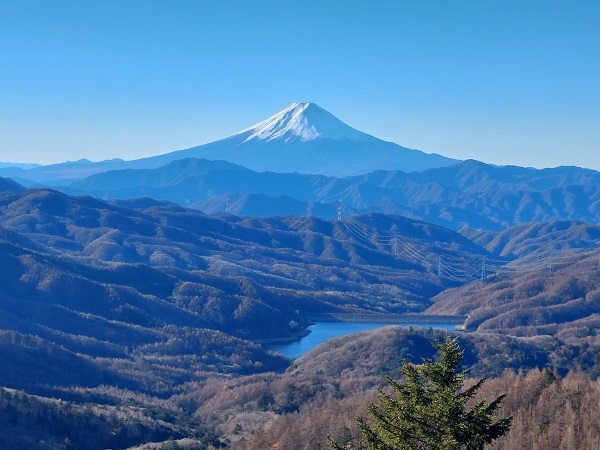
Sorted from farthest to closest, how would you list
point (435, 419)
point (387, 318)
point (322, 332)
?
point (387, 318)
point (322, 332)
point (435, 419)

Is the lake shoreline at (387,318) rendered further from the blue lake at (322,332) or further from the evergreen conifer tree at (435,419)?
the evergreen conifer tree at (435,419)

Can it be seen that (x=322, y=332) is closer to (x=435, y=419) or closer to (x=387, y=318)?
(x=387, y=318)

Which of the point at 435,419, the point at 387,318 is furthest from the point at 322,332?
the point at 435,419

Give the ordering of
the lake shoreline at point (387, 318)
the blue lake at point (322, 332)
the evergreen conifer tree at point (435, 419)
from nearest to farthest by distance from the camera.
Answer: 1. the evergreen conifer tree at point (435, 419)
2. the blue lake at point (322, 332)
3. the lake shoreline at point (387, 318)

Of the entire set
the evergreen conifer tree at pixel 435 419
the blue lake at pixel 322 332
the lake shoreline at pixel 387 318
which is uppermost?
the evergreen conifer tree at pixel 435 419

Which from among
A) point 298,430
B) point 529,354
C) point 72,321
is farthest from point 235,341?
point 298,430

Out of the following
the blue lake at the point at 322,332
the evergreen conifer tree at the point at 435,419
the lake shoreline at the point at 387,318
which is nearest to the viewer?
the evergreen conifer tree at the point at 435,419

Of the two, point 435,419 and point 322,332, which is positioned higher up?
point 435,419

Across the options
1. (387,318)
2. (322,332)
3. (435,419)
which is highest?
(435,419)

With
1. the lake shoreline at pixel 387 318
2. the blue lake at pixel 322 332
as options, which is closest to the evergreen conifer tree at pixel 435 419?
the blue lake at pixel 322 332

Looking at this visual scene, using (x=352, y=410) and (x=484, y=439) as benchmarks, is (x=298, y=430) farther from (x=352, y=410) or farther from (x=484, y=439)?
(x=484, y=439)
